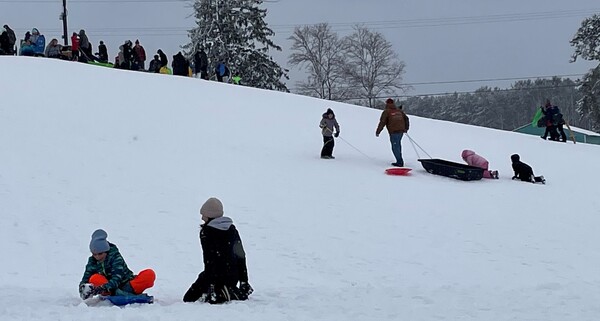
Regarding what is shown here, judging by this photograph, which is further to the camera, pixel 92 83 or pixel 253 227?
pixel 92 83

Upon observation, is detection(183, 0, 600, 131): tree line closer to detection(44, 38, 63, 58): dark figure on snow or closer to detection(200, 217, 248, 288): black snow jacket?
detection(44, 38, 63, 58): dark figure on snow

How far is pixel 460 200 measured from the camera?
14.4 meters

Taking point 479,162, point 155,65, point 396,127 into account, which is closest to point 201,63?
point 155,65

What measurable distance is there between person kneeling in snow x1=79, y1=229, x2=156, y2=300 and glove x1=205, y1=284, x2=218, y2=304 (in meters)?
0.58

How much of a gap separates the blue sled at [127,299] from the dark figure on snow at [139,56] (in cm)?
2474

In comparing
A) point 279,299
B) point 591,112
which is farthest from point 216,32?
point 279,299

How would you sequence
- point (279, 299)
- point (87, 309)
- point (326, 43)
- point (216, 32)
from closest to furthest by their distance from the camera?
1. point (87, 309)
2. point (279, 299)
3. point (216, 32)
4. point (326, 43)

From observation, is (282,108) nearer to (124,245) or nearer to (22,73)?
(22,73)

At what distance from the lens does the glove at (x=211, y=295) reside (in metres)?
7.17

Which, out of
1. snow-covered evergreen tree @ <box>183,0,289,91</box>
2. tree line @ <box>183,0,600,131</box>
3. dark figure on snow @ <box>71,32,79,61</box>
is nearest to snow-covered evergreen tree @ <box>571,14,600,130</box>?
tree line @ <box>183,0,600,131</box>

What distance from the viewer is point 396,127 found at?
17.6 meters

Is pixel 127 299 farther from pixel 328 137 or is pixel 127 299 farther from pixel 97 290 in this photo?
pixel 328 137

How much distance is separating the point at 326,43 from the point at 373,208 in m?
50.3

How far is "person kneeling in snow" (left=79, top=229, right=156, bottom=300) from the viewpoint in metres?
7.21
